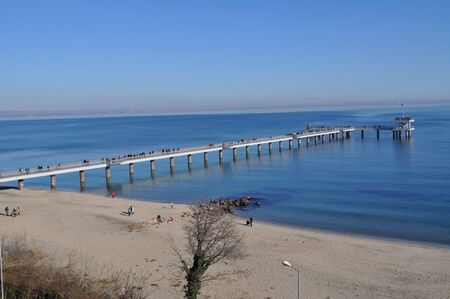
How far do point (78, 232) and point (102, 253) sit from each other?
510 centimetres

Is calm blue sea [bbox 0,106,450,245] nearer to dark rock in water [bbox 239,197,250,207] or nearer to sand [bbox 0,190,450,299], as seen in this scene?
dark rock in water [bbox 239,197,250,207]

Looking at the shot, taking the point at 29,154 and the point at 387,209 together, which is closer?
the point at 387,209

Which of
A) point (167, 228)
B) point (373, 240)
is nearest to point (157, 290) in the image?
point (167, 228)

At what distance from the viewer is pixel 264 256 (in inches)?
979

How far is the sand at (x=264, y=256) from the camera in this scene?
20.5 metres

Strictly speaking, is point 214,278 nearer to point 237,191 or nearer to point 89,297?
point 89,297

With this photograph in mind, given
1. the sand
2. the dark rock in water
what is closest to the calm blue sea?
the dark rock in water

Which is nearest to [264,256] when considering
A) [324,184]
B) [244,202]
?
[244,202]

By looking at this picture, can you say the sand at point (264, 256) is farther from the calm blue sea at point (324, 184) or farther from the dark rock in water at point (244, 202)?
the dark rock in water at point (244, 202)

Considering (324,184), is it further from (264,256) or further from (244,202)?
(264,256)

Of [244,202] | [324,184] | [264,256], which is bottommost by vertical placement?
[324,184]

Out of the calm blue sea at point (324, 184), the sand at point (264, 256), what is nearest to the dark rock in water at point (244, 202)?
the calm blue sea at point (324, 184)

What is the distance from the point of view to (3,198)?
40438 millimetres

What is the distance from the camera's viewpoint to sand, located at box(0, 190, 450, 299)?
20469mm
